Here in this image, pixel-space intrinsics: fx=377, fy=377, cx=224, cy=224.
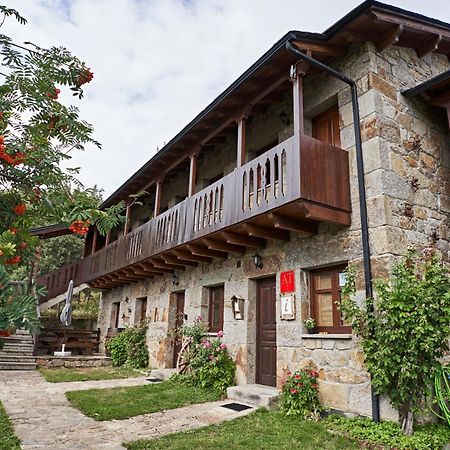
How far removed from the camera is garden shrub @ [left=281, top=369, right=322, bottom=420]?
17.7 feet

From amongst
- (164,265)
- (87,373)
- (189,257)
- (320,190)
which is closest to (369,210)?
(320,190)

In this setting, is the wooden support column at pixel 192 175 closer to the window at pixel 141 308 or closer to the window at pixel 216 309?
the window at pixel 216 309

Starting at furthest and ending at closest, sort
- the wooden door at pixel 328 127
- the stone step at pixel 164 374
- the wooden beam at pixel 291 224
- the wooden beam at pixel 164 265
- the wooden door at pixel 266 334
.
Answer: the wooden beam at pixel 164 265
the stone step at pixel 164 374
the wooden door at pixel 266 334
the wooden door at pixel 328 127
the wooden beam at pixel 291 224

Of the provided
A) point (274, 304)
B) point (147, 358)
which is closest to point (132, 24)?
point (274, 304)

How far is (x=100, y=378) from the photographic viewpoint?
9180 mm

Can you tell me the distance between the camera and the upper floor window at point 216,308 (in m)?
8.65

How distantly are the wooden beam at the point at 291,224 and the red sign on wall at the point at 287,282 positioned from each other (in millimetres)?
821

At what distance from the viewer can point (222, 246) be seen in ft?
24.6

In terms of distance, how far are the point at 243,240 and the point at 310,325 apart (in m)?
1.95

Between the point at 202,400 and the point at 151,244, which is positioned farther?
the point at 151,244

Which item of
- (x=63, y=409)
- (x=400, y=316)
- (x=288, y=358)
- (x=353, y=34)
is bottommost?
(x=63, y=409)

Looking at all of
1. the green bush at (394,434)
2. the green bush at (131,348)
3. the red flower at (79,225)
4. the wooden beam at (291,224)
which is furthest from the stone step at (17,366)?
the red flower at (79,225)

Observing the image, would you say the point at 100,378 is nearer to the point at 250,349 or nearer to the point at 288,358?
the point at 250,349

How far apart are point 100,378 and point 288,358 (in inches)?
208
